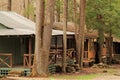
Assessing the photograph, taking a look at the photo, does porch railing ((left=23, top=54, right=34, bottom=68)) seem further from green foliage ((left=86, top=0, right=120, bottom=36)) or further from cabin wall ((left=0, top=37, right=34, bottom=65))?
green foliage ((left=86, top=0, right=120, bottom=36))

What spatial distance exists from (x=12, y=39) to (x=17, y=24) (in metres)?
2.00

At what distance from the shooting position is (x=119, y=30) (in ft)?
137

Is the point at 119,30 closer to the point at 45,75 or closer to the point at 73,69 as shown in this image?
the point at 73,69

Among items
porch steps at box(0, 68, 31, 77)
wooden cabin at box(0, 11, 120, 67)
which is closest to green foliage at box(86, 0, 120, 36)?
wooden cabin at box(0, 11, 120, 67)

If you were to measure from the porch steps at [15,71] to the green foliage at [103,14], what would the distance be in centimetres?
1455

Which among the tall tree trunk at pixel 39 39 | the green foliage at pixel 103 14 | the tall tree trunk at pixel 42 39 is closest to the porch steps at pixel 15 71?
the tall tree trunk at pixel 39 39

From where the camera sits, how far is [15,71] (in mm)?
27344

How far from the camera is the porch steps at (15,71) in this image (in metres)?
27.1

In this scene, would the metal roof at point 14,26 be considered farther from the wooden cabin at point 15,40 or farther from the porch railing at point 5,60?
the porch railing at point 5,60

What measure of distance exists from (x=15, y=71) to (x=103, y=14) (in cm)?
1541

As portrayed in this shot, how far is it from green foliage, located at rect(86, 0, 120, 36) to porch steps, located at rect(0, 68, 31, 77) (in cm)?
1455

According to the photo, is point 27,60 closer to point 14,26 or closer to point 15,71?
point 15,71

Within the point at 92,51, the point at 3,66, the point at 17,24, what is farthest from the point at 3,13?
the point at 92,51

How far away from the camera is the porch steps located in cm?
2711
